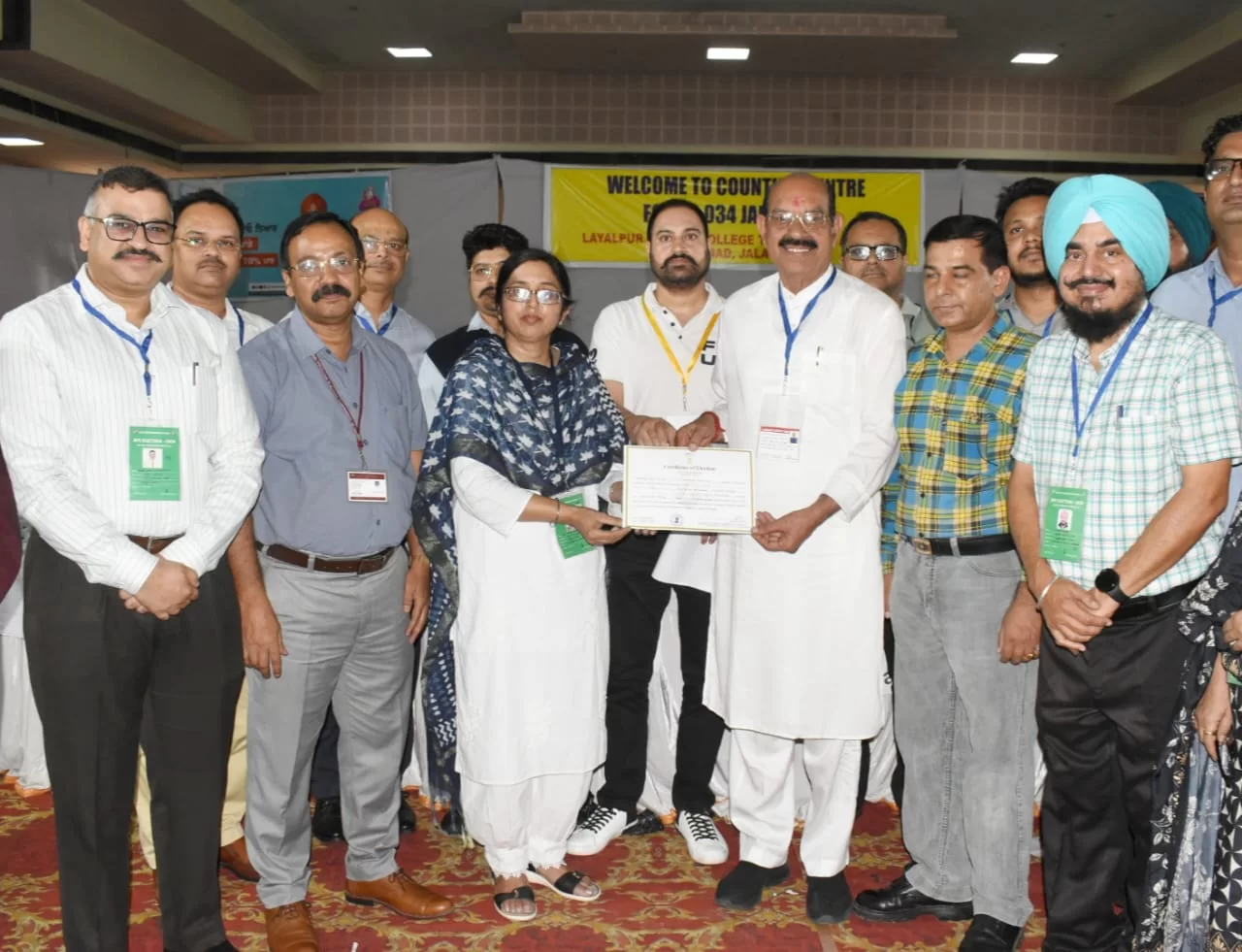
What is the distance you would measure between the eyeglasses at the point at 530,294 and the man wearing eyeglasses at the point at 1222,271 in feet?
5.68

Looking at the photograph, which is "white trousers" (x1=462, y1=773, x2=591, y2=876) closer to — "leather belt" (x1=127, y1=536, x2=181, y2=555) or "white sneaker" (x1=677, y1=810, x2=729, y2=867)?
"white sneaker" (x1=677, y1=810, x2=729, y2=867)

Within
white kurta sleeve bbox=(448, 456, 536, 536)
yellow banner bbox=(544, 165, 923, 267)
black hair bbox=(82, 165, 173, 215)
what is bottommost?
white kurta sleeve bbox=(448, 456, 536, 536)

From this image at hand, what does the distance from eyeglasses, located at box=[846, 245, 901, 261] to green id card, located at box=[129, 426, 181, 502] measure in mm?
2988

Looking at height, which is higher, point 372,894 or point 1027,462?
point 1027,462

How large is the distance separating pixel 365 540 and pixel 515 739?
2.48 ft

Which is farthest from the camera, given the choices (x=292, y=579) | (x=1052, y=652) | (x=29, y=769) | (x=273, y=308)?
(x=273, y=308)

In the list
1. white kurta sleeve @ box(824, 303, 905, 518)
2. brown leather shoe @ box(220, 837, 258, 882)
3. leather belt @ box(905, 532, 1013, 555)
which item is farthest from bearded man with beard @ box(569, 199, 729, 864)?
brown leather shoe @ box(220, 837, 258, 882)

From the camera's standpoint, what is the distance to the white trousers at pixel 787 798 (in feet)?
10.4

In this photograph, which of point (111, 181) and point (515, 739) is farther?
point (515, 739)

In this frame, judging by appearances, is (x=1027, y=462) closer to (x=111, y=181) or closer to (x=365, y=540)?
(x=365, y=540)

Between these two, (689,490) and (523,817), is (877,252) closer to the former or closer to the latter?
(689,490)

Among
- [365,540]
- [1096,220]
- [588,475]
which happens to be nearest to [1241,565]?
[1096,220]

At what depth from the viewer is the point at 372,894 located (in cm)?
319

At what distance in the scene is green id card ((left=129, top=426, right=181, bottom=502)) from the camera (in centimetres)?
249
